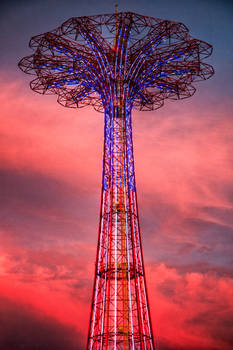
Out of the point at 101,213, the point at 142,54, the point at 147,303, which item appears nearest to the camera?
the point at 147,303

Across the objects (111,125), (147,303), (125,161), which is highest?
(111,125)

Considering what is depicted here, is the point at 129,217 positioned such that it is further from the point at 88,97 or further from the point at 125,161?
the point at 88,97

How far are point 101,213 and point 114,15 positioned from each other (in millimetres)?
15590

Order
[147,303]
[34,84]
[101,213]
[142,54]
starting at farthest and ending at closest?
[34,84] < [142,54] < [101,213] < [147,303]

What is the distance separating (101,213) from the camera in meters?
37.5

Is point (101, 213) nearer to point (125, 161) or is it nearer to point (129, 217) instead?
point (129, 217)

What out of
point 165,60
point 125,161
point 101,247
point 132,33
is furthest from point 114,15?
point 101,247

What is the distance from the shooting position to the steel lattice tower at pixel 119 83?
3531 cm

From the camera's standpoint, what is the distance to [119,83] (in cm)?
4006

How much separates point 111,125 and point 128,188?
219 inches

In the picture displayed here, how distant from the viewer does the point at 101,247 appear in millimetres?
36406

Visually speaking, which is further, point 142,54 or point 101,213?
point 142,54

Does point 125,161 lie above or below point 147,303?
above

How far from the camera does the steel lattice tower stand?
3531 centimetres
